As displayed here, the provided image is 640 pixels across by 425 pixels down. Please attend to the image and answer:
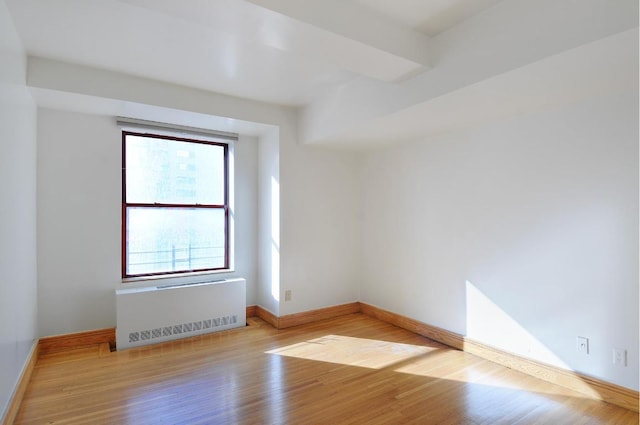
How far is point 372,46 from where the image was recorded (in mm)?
2141

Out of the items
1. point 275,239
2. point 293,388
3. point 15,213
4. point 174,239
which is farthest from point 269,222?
point 15,213

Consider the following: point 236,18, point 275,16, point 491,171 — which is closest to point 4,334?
point 236,18

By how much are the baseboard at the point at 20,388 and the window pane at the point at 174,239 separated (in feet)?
3.43

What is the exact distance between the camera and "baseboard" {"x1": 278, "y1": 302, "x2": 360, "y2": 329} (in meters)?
3.96

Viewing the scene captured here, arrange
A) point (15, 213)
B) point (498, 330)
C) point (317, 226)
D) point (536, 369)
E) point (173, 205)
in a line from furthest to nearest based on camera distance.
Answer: point (317, 226) → point (173, 205) → point (498, 330) → point (536, 369) → point (15, 213)

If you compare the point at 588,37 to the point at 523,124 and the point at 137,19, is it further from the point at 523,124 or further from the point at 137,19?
the point at 137,19

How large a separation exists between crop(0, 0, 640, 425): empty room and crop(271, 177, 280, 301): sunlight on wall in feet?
0.09

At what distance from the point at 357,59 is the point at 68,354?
3622mm

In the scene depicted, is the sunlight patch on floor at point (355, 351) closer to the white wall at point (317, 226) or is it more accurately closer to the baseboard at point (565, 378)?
the baseboard at point (565, 378)

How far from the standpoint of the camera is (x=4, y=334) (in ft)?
6.40

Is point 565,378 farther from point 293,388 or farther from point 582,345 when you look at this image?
point 293,388

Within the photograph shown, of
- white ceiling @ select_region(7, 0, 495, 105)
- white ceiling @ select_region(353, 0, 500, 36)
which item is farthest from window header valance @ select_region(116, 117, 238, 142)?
white ceiling @ select_region(353, 0, 500, 36)

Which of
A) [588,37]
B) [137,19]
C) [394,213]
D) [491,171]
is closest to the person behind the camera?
[588,37]

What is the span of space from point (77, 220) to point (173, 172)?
106 centimetres
